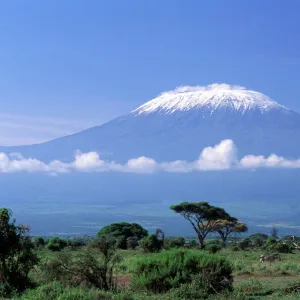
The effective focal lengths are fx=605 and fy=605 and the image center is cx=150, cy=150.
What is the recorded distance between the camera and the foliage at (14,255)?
52.3 feet

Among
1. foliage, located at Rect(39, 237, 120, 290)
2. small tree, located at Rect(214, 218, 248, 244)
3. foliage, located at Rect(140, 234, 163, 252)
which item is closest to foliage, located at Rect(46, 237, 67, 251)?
foliage, located at Rect(140, 234, 163, 252)

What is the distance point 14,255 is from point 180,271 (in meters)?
4.48

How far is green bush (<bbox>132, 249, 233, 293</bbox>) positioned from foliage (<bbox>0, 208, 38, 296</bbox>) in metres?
2.94

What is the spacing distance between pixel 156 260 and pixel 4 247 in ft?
13.3

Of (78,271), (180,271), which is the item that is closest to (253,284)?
(180,271)

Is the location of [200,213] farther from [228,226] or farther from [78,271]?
[78,271]

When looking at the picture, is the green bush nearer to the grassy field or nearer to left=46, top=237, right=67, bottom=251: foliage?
the grassy field

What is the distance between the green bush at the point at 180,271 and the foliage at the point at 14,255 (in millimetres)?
2939

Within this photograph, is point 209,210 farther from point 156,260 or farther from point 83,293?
point 83,293

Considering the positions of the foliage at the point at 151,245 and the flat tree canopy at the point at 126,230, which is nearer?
the foliage at the point at 151,245

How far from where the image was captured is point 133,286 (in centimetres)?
1612

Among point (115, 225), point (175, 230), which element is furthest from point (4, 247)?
point (175, 230)

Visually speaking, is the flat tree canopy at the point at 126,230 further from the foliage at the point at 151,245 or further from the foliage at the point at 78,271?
the foliage at the point at 78,271

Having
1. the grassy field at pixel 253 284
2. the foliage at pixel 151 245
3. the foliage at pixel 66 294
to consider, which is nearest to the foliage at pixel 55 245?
the foliage at pixel 151 245
